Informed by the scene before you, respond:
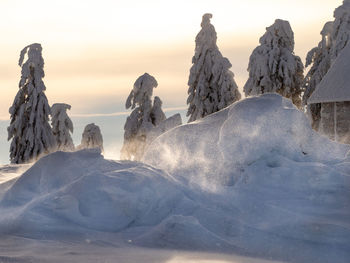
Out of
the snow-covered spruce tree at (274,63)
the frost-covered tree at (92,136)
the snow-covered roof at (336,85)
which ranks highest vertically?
the snow-covered spruce tree at (274,63)

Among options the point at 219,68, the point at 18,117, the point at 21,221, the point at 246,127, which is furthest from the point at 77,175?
the point at 219,68

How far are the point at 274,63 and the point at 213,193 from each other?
28086mm

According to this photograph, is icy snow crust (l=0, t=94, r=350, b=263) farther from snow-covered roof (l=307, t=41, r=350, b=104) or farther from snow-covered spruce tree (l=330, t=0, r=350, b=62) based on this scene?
snow-covered spruce tree (l=330, t=0, r=350, b=62)

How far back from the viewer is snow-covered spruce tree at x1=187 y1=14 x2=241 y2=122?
3256 cm

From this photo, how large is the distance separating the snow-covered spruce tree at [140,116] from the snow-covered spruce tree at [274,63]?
6374 millimetres

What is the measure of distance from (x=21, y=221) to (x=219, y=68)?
2867 cm

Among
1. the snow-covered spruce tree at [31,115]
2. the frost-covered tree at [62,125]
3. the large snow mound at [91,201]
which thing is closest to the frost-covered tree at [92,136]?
the frost-covered tree at [62,125]

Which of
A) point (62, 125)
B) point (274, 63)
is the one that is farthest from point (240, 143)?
point (274, 63)

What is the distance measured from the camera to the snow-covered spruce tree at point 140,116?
29.8 meters

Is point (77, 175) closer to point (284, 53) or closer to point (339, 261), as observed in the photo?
point (339, 261)

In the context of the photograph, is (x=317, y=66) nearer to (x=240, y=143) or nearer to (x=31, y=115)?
(x=31, y=115)

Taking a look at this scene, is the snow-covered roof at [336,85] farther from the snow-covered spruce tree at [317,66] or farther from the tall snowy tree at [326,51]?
the snow-covered spruce tree at [317,66]

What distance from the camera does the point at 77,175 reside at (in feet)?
17.7

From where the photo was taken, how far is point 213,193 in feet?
16.9
